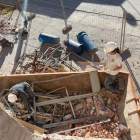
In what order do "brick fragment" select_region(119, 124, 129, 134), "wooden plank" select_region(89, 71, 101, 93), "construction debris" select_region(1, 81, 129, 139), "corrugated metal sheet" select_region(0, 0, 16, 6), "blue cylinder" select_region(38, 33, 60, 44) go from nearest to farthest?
"brick fragment" select_region(119, 124, 129, 134) < "construction debris" select_region(1, 81, 129, 139) < "wooden plank" select_region(89, 71, 101, 93) < "blue cylinder" select_region(38, 33, 60, 44) < "corrugated metal sheet" select_region(0, 0, 16, 6)

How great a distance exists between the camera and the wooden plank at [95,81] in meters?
6.36

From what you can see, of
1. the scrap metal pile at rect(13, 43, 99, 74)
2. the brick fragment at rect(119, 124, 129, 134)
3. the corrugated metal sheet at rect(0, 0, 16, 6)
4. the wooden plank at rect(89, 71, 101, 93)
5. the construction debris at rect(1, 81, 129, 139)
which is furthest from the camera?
the corrugated metal sheet at rect(0, 0, 16, 6)

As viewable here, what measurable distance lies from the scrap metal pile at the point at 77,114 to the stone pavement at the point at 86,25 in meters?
2.05

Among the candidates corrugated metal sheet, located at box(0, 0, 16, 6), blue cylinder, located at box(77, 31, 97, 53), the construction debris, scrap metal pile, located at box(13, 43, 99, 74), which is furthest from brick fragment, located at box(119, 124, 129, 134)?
corrugated metal sheet, located at box(0, 0, 16, 6)

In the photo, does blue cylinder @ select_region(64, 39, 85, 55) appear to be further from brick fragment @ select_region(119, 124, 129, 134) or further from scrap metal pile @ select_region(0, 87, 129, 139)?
brick fragment @ select_region(119, 124, 129, 134)

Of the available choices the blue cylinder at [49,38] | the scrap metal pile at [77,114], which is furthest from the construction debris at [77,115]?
the blue cylinder at [49,38]

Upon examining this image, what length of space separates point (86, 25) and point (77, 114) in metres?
5.85

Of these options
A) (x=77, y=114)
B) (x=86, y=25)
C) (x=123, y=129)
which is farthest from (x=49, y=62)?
(x=123, y=129)

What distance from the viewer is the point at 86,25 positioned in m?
10.5

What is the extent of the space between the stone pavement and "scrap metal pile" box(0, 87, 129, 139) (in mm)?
2052

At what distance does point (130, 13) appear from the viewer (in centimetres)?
1043

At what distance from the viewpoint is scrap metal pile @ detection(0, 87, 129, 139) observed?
5.70 metres

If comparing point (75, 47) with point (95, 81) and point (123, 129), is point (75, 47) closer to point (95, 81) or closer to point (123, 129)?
point (95, 81)

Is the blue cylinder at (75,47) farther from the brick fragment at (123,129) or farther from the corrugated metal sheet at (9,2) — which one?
the corrugated metal sheet at (9,2)
